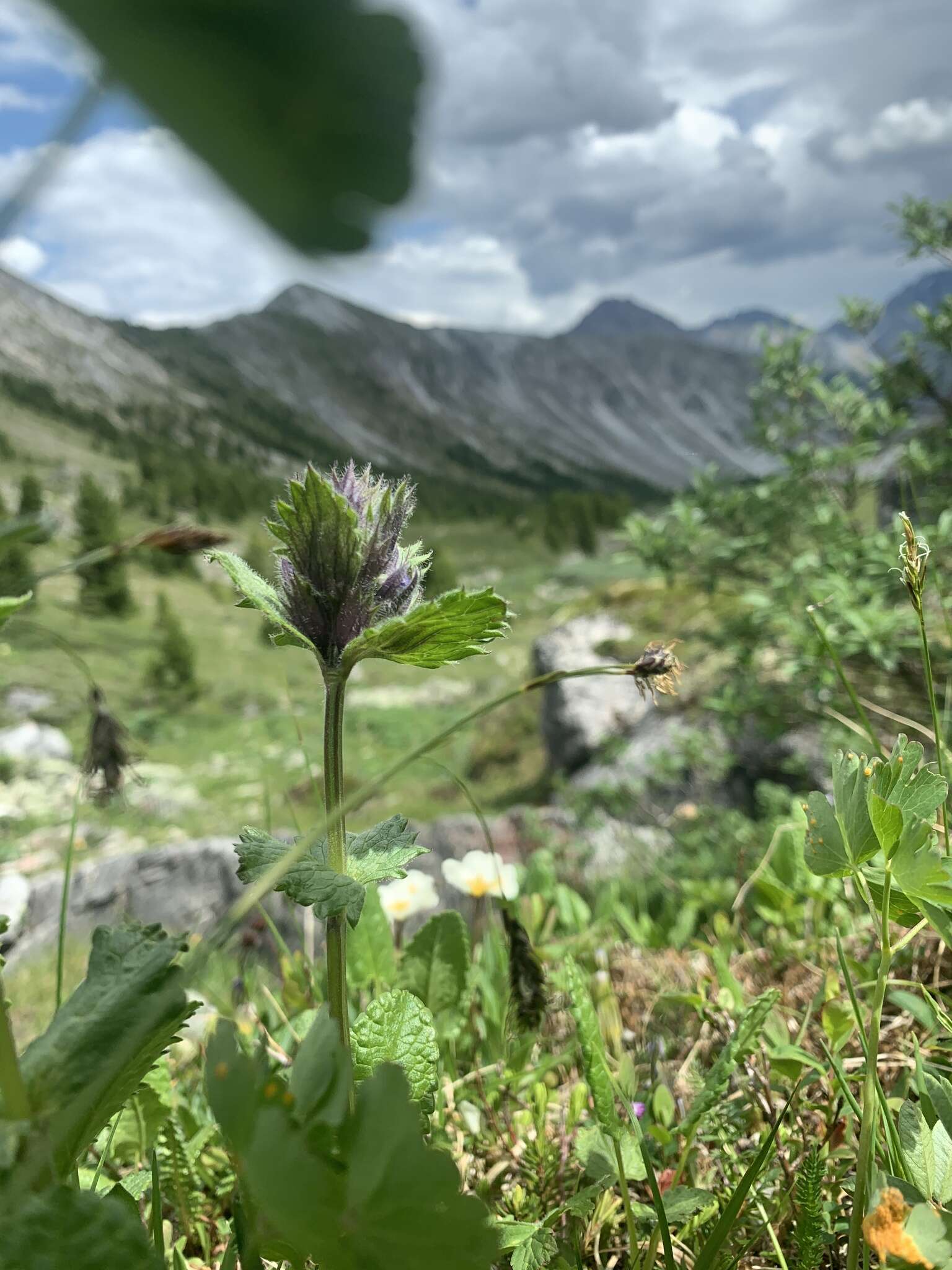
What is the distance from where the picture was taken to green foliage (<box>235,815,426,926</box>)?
0.72 meters

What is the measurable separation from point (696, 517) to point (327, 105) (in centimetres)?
517

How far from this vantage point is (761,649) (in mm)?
5254

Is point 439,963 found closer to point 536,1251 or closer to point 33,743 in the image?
point 536,1251

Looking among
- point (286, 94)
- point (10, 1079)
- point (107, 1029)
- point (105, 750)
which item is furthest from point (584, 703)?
point (286, 94)

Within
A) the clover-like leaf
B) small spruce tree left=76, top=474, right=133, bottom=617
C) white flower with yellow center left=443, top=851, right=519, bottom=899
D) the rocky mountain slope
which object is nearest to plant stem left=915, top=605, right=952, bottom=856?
the clover-like leaf

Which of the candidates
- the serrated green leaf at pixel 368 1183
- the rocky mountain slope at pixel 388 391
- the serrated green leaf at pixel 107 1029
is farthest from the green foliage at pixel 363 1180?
the rocky mountain slope at pixel 388 391

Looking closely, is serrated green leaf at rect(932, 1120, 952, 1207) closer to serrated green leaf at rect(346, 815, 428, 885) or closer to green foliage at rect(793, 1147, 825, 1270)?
green foliage at rect(793, 1147, 825, 1270)

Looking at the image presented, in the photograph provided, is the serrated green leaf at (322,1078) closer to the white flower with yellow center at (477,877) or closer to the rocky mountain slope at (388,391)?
the white flower with yellow center at (477,877)

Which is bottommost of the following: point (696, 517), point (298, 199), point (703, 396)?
point (298, 199)

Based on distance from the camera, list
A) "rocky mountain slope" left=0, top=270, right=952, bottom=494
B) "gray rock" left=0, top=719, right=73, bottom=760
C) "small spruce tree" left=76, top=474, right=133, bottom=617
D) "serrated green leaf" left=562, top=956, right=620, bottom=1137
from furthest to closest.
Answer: "rocky mountain slope" left=0, top=270, right=952, bottom=494, "small spruce tree" left=76, top=474, right=133, bottom=617, "gray rock" left=0, top=719, right=73, bottom=760, "serrated green leaf" left=562, top=956, right=620, bottom=1137

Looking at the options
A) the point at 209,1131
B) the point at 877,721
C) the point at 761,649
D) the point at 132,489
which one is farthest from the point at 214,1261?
the point at 132,489

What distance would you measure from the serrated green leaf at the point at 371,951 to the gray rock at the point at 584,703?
239 inches

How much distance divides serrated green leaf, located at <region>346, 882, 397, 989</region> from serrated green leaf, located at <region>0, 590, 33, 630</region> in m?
1.07

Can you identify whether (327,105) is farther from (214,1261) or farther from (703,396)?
(703,396)
